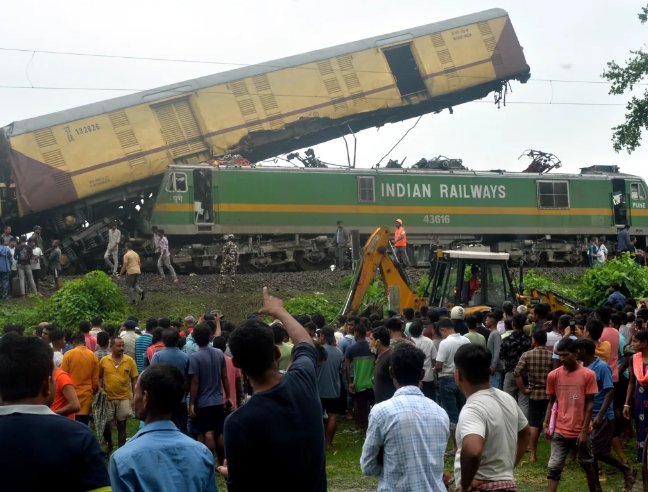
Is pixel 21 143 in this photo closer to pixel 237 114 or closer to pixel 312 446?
pixel 237 114

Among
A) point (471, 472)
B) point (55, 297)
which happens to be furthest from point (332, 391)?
point (55, 297)

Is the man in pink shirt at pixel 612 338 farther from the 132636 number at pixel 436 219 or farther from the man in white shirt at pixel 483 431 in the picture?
the 132636 number at pixel 436 219

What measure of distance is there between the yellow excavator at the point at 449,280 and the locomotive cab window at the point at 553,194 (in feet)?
41.2

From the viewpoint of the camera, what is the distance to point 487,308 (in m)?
12.4

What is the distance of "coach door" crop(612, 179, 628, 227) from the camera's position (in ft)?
88.7

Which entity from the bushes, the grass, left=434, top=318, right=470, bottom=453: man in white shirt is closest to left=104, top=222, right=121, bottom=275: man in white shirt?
the bushes

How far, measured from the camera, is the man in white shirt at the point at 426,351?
912cm

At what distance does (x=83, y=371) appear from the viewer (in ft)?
25.8

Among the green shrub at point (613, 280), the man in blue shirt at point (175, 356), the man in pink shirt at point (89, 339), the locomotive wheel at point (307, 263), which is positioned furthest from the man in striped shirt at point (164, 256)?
the man in blue shirt at point (175, 356)

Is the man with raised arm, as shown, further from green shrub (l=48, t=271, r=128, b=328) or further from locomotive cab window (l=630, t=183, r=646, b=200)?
locomotive cab window (l=630, t=183, r=646, b=200)

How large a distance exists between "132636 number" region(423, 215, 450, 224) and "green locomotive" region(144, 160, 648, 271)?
3 cm

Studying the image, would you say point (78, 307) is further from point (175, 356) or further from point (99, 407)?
point (175, 356)

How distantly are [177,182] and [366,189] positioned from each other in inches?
221

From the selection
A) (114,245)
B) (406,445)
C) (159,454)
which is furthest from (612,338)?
(114,245)
